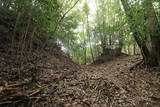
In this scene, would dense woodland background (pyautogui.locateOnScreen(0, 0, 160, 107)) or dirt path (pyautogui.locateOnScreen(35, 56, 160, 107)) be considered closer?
dirt path (pyautogui.locateOnScreen(35, 56, 160, 107))

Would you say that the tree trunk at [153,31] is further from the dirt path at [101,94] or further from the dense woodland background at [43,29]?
the dirt path at [101,94]

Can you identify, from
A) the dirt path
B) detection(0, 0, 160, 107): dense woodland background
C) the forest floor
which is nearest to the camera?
the forest floor

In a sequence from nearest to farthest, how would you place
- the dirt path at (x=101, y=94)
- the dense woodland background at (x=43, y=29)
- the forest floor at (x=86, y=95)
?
1. the forest floor at (x=86, y=95)
2. the dirt path at (x=101, y=94)
3. the dense woodland background at (x=43, y=29)

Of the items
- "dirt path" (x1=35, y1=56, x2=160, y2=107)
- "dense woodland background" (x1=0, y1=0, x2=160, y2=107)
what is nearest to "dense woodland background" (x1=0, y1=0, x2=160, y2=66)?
"dense woodland background" (x1=0, y1=0, x2=160, y2=107)

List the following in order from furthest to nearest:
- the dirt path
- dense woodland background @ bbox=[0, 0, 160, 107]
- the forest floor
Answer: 1. dense woodland background @ bbox=[0, 0, 160, 107]
2. the dirt path
3. the forest floor

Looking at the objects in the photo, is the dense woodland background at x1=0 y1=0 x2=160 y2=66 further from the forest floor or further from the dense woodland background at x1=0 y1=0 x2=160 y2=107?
the forest floor

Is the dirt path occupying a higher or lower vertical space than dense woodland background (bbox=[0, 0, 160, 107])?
lower

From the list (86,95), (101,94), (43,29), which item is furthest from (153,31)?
(43,29)

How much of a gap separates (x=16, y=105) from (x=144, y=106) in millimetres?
3123

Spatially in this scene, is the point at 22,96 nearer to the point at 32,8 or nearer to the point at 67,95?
the point at 67,95

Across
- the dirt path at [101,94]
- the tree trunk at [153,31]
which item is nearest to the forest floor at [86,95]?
the dirt path at [101,94]

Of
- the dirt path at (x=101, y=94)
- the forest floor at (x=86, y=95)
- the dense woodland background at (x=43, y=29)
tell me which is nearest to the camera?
the forest floor at (x=86, y=95)

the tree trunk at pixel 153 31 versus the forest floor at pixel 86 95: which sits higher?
the tree trunk at pixel 153 31

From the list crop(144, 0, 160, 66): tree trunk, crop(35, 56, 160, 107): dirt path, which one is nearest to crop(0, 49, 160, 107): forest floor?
crop(35, 56, 160, 107): dirt path
